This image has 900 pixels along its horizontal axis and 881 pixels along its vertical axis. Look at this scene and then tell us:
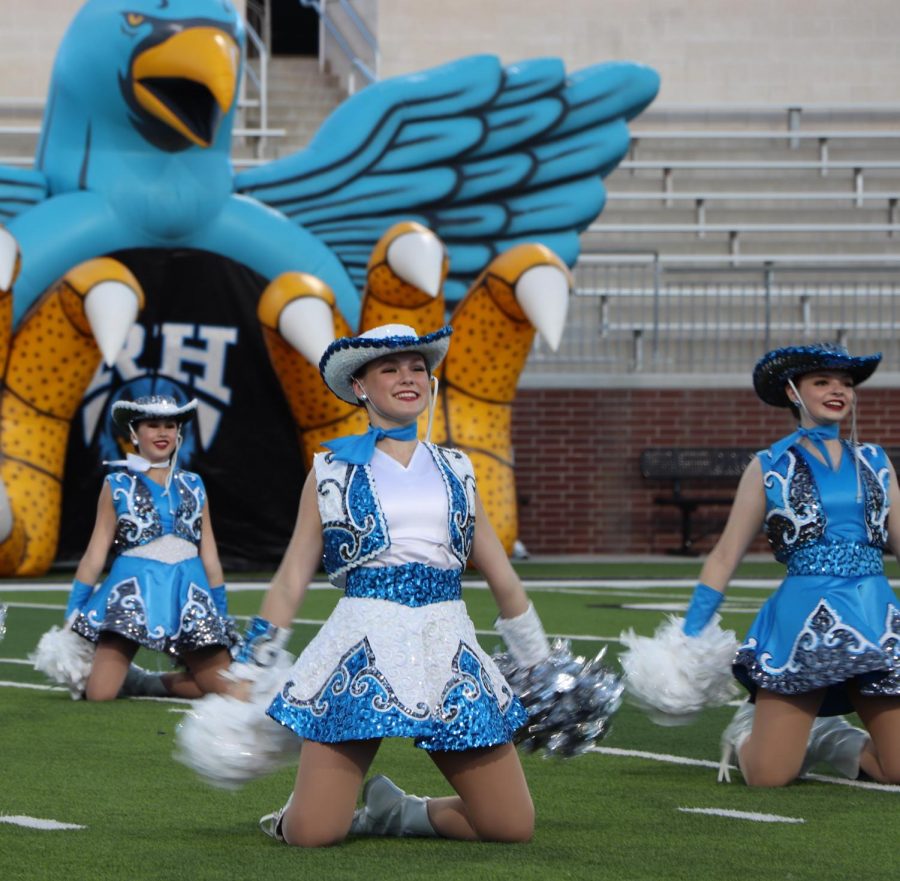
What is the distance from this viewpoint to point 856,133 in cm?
2197

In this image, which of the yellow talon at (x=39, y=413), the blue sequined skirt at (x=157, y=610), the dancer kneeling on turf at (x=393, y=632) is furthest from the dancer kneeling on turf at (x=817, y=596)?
the yellow talon at (x=39, y=413)

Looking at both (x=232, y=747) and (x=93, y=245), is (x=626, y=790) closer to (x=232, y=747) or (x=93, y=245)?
(x=232, y=747)

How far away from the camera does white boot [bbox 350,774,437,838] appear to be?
4840 millimetres

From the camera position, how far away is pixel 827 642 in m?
5.59

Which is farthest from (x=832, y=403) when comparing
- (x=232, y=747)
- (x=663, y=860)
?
(x=232, y=747)

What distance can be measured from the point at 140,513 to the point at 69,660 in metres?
0.67

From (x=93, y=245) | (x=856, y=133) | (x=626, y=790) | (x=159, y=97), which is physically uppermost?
(x=856, y=133)

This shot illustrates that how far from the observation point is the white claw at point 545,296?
14203mm

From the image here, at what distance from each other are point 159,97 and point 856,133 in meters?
10.7

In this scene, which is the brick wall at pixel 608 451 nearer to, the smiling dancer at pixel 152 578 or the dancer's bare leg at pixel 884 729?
the smiling dancer at pixel 152 578

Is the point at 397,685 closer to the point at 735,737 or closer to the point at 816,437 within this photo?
the point at 735,737

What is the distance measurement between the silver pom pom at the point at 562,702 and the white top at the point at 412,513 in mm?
347

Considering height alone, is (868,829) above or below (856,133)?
below

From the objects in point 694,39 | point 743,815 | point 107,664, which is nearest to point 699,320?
point 694,39
